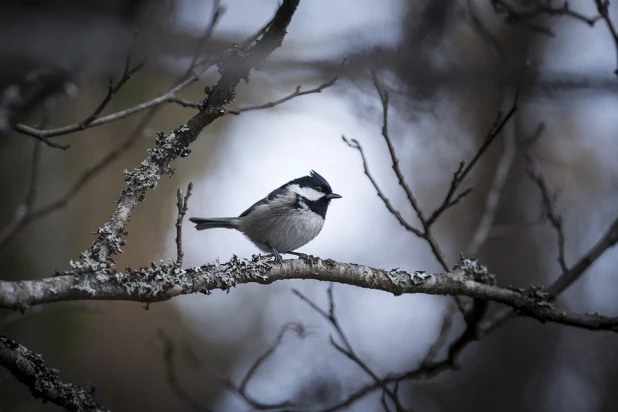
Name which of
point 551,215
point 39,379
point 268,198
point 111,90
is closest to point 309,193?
point 268,198

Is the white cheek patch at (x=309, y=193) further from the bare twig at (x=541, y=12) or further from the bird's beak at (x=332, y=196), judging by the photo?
the bare twig at (x=541, y=12)

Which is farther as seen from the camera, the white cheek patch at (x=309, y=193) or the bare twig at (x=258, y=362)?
the white cheek patch at (x=309, y=193)

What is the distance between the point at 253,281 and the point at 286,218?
1.85 meters

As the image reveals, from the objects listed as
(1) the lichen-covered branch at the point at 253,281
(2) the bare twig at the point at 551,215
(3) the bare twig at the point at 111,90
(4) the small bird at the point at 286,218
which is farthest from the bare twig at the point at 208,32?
(2) the bare twig at the point at 551,215

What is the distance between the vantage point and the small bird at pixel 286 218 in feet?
14.9

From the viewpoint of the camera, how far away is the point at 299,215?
4562 mm

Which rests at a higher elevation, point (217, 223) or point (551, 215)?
point (217, 223)

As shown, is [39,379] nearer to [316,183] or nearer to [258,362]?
[258,362]

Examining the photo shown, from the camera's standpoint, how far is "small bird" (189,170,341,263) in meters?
4.55

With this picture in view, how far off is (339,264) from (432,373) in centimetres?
101

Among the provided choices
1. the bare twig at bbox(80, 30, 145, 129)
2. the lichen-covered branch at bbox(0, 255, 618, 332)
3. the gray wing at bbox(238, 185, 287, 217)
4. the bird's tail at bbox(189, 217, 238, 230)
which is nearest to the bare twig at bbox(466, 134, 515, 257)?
the lichen-covered branch at bbox(0, 255, 618, 332)

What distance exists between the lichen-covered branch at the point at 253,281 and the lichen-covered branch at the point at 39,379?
38 cm

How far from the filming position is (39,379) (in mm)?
2277

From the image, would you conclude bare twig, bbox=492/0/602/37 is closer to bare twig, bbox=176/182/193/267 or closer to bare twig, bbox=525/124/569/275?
bare twig, bbox=525/124/569/275
